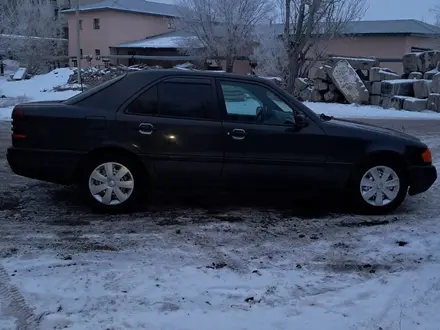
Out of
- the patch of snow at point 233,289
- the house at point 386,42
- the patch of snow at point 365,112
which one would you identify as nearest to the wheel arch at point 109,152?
the patch of snow at point 233,289

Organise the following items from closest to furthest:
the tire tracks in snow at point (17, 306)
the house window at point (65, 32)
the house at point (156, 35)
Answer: the tire tracks in snow at point (17, 306), the house at point (156, 35), the house window at point (65, 32)

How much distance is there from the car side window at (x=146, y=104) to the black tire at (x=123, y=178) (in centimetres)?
51

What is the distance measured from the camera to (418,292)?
13.5ft

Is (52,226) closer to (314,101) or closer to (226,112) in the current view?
(226,112)

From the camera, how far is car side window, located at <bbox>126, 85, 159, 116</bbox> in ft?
19.2

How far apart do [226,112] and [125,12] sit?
46.8 meters

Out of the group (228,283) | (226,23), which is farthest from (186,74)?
(226,23)

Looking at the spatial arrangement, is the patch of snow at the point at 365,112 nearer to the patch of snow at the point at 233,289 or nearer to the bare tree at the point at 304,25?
the bare tree at the point at 304,25

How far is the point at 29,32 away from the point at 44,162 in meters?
38.9

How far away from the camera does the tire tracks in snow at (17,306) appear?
3459 millimetres

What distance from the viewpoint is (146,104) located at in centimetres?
588

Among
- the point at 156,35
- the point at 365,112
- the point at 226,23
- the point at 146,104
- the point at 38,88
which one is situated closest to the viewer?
the point at 146,104

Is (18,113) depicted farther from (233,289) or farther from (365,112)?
(365,112)

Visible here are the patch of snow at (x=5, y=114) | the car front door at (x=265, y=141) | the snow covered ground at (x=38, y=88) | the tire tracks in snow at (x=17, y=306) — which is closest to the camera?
the tire tracks in snow at (x=17, y=306)
